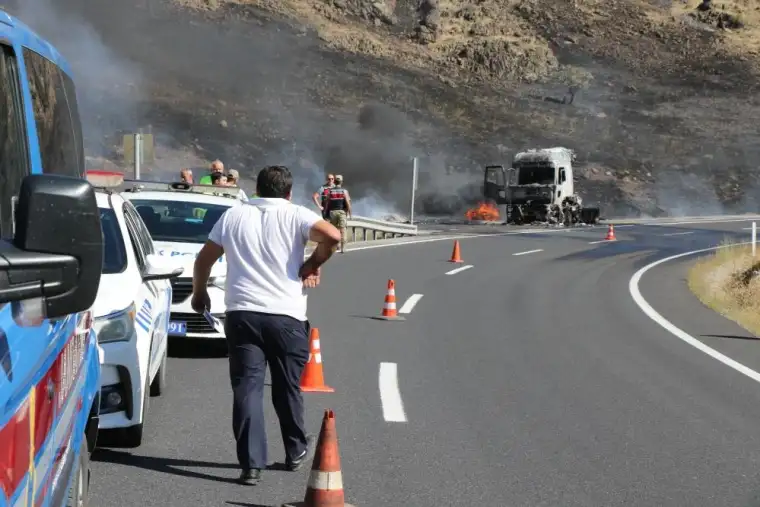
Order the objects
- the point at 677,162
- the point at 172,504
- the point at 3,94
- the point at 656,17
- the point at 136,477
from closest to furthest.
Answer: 1. the point at 3,94
2. the point at 172,504
3. the point at 136,477
4. the point at 677,162
5. the point at 656,17

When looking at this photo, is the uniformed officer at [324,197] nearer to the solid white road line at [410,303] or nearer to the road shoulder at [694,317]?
the solid white road line at [410,303]

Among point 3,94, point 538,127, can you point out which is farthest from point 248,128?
point 3,94

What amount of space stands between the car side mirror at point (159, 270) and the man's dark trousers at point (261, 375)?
3.83 ft

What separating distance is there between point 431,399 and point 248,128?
59922mm

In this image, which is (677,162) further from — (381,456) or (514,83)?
(381,456)

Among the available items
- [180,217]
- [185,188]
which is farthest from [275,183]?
[185,188]

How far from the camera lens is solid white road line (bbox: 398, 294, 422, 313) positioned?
16.9 metres

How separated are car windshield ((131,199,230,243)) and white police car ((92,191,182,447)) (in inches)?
134

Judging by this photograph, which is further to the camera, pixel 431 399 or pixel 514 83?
pixel 514 83

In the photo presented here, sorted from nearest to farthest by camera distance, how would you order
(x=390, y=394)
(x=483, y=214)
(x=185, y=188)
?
1. (x=390, y=394)
2. (x=185, y=188)
3. (x=483, y=214)

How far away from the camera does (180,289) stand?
1101cm

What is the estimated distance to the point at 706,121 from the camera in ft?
289

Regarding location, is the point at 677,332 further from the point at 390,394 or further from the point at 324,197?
the point at 324,197

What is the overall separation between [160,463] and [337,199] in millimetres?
18206
